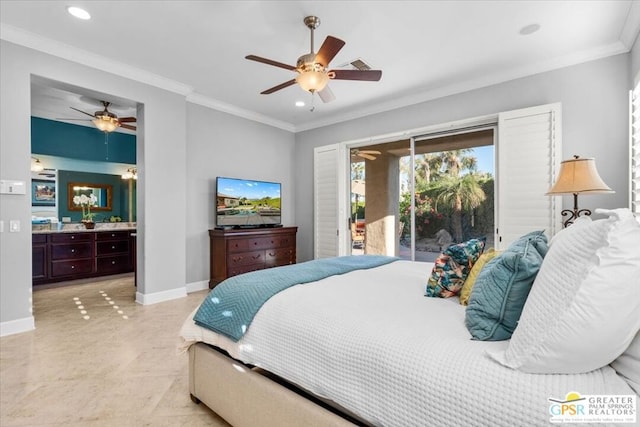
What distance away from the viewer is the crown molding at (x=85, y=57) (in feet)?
9.63

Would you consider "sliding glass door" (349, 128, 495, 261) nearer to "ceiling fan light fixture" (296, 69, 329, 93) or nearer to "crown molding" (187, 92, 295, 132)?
"crown molding" (187, 92, 295, 132)

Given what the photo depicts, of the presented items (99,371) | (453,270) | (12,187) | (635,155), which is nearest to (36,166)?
(12,187)

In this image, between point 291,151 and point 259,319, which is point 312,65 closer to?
point 259,319

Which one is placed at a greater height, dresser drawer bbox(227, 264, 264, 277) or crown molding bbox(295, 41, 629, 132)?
crown molding bbox(295, 41, 629, 132)

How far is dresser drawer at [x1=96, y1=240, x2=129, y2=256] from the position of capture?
5.42 metres

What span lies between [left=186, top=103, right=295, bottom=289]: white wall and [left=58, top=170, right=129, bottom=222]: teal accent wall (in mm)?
2736

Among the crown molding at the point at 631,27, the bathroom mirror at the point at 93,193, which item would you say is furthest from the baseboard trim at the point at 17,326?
the crown molding at the point at 631,27

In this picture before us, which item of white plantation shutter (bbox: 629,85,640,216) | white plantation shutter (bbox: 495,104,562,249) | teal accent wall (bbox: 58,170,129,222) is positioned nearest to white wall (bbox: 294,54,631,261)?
white plantation shutter (bbox: 495,104,562,249)

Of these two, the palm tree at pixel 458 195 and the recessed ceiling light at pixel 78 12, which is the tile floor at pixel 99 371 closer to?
the recessed ceiling light at pixel 78 12

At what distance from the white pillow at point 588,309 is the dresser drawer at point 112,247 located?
622 centimetres

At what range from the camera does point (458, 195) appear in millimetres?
4578

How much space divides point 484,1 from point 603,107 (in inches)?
69.9

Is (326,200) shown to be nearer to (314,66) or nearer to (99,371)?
(314,66)

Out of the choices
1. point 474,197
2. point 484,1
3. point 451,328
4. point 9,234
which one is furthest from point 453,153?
point 9,234
